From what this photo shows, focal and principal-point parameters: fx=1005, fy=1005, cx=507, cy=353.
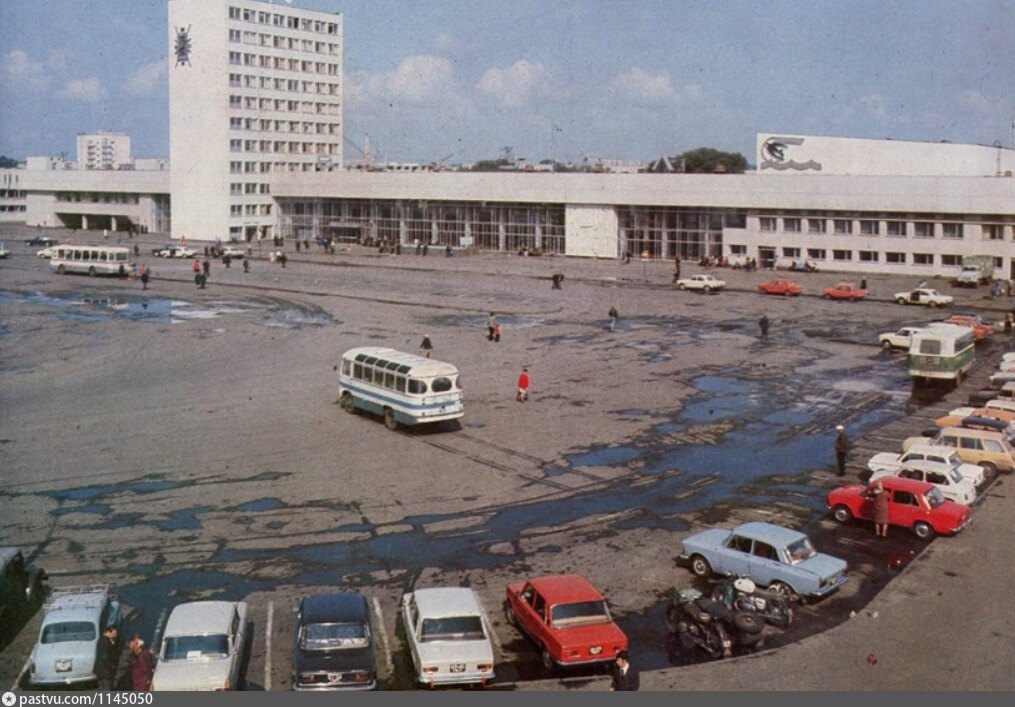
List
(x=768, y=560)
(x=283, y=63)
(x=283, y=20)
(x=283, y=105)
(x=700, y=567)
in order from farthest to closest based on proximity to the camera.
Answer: (x=283, y=105), (x=283, y=63), (x=283, y=20), (x=700, y=567), (x=768, y=560)

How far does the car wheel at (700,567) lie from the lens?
64.3 ft

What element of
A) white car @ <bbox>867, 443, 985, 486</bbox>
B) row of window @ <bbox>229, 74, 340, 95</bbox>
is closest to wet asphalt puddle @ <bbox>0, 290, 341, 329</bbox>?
white car @ <bbox>867, 443, 985, 486</bbox>

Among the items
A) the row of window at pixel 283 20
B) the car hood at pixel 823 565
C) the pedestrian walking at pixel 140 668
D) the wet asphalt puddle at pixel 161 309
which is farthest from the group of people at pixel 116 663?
the row of window at pixel 283 20

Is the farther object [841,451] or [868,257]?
[868,257]

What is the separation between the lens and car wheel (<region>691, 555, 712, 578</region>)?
19609 millimetres

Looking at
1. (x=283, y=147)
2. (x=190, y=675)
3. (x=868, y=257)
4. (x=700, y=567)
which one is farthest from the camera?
(x=283, y=147)

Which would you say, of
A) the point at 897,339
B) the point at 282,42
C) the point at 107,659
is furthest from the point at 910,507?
the point at 282,42

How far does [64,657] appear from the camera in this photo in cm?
1446

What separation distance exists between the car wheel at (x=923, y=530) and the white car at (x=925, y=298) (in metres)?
44.9

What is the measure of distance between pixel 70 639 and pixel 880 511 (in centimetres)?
1639

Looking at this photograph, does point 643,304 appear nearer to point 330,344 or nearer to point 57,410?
point 330,344

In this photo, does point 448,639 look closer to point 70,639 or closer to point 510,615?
point 510,615

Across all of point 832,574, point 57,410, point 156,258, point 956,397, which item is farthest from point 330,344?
point 156,258

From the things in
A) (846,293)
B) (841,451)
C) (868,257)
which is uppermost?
(868,257)
